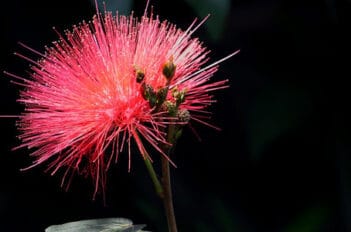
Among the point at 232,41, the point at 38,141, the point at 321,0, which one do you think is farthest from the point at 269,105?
the point at 38,141

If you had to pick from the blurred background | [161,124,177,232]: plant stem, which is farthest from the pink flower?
the blurred background

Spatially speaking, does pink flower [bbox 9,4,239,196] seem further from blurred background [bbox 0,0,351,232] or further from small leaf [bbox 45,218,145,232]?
blurred background [bbox 0,0,351,232]

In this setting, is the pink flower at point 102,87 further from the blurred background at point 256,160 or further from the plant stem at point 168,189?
the blurred background at point 256,160

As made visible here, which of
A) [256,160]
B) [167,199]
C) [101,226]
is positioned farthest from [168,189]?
[256,160]

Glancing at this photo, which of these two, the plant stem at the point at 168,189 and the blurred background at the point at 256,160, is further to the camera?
the blurred background at the point at 256,160

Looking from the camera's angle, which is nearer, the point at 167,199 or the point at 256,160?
the point at 167,199

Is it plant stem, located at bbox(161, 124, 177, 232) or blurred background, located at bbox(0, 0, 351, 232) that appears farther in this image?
blurred background, located at bbox(0, 0, 351, 232)

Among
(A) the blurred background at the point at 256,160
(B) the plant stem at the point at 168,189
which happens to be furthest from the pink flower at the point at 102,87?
(A) the blurred background at the point at 256,160

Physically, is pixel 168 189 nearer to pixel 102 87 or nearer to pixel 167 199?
pixel 167 199

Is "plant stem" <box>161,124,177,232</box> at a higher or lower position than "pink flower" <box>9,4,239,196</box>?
lower
